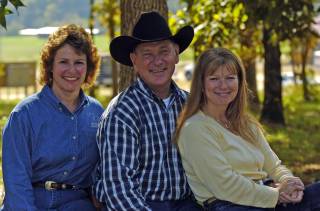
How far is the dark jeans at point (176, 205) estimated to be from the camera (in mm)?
4086

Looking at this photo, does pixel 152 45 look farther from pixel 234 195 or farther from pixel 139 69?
pixel 234 195

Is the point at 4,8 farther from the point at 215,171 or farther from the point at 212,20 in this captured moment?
the point at 212,20

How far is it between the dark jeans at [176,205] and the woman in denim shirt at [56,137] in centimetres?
39

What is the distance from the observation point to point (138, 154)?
158 inches

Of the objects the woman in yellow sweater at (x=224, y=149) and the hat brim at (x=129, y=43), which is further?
the hat brim at (x=129, y=43)

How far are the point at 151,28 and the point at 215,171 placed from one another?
0.84 m

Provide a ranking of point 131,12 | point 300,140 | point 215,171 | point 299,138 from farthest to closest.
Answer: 1. point 299,138
2. point 300,140
3. point 131,12
4. point 215,171

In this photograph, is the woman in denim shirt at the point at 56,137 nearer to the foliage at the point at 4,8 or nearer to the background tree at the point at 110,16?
the foliage at the point at 4,8

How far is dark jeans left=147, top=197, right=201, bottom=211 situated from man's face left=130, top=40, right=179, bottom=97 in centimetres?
59

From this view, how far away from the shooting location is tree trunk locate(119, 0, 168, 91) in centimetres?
598

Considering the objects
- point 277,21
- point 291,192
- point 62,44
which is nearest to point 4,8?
point 62,44

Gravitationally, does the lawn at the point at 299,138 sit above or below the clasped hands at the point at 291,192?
below

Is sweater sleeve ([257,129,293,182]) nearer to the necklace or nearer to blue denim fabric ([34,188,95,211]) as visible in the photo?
the necklace

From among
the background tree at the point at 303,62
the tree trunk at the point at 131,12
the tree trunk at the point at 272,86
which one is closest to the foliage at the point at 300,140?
the tree trunk at the point at 272,86
